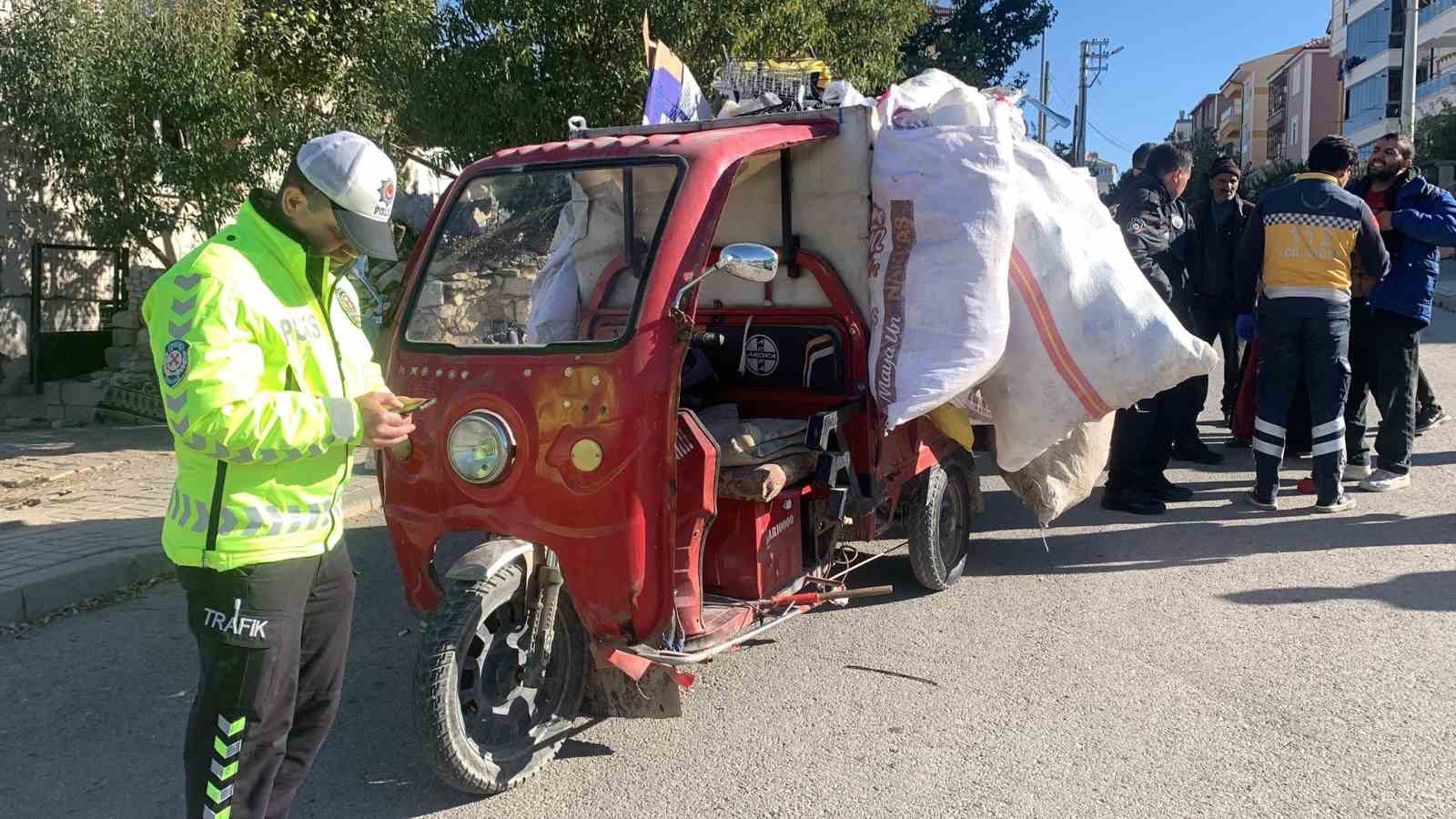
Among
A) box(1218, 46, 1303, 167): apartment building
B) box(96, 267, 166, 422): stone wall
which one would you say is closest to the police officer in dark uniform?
box(96, 267, 166, 422): stone wall

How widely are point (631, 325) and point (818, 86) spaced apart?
269 cm

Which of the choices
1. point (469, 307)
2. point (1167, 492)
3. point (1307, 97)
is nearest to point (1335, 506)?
point (1167, 492)

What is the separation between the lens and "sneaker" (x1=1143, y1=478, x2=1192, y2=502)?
695 cm

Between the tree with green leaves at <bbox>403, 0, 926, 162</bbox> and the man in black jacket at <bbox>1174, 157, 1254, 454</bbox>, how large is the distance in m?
4.22

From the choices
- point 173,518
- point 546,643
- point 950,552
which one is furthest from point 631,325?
point 950,552

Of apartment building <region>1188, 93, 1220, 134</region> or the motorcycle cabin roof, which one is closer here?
the motorcycle cabin roof

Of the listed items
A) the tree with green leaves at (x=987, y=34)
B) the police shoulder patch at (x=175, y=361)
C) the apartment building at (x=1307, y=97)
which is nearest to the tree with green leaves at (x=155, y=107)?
the police shoulder patch at (x=175, y=361)

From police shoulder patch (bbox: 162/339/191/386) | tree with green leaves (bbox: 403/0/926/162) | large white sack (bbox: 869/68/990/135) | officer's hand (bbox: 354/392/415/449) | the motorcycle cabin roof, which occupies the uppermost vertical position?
tree with green leaves (bbox: 403/0/926/162)

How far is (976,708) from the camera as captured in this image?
13.3 feet

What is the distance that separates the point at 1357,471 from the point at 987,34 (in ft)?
71.7

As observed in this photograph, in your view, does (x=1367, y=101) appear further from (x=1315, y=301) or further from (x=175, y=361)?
(x=175, y=361)

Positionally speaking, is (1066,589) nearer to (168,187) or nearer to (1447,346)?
(168,187)

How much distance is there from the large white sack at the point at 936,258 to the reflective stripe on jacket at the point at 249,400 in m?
2.38

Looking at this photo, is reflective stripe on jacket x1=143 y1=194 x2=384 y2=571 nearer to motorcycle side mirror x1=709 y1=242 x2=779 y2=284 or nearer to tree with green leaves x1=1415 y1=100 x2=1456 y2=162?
motorcycle side mirror x1=709 y1=242 x2=779 y2=284
